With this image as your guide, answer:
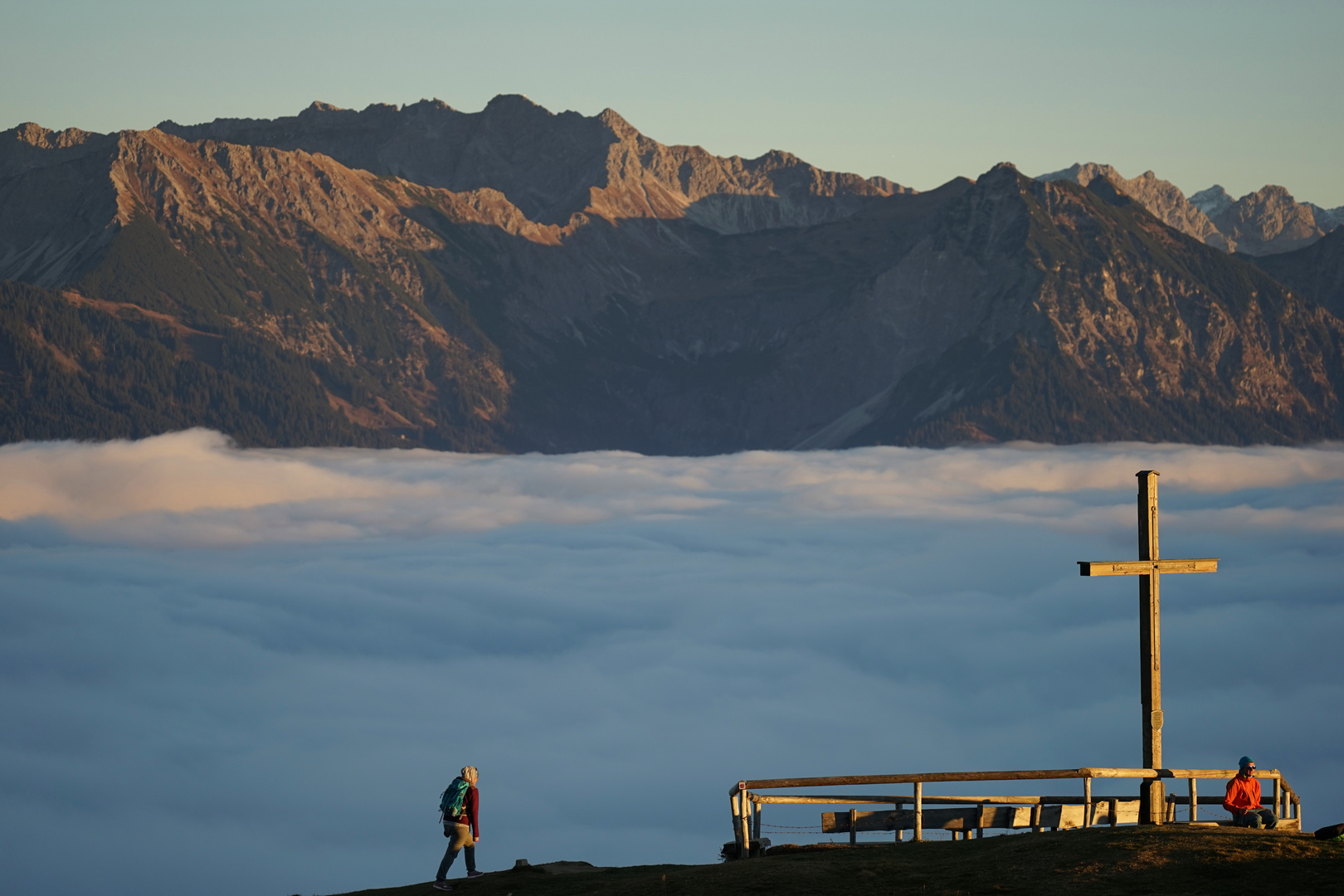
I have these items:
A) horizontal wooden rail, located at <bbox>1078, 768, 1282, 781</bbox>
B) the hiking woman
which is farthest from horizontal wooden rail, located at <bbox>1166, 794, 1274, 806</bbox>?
the hiking woman

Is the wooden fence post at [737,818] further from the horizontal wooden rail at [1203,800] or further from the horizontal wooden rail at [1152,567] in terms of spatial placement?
the horizontal wooden rail at [1203,800]

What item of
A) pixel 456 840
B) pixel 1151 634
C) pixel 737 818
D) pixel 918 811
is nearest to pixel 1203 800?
pixel 1151 634

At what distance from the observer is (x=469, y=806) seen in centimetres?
3950

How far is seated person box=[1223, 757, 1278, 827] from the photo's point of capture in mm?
38562

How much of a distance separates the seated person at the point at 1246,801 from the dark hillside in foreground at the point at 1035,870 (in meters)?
2.60

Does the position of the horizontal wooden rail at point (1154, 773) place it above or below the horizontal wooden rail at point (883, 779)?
above

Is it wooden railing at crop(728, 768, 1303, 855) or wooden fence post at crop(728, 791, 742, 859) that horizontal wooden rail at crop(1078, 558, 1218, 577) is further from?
wooden fence post at crop(728, 791, 742, 859)

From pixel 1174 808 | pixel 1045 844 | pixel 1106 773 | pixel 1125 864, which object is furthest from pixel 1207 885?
pixel 1174 808

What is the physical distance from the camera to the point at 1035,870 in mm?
34312

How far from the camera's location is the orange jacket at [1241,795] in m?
39.0

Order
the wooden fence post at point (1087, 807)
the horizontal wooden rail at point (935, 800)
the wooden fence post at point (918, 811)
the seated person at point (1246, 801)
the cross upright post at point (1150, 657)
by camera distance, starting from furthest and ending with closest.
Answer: the wooden fence post at point (1087, 807) < the horizontal wooden rail at point (935, 800) < the wooden fence post at point (918, 811) < the cross upright post at point (1150, 657) < the seated person at point (1246, 801)

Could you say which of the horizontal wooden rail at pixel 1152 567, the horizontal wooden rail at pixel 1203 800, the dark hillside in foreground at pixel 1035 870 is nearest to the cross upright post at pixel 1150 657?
the horizontal wooden rail at pixel 1152 567

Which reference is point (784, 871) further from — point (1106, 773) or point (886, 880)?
point (1106, 773)

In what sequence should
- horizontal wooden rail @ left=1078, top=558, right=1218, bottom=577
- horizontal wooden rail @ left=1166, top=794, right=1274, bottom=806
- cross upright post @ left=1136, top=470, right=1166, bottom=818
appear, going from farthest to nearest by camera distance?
horizontal wooden rail @ left=1166, top=794, right=1274, bottom=806
cross upright post @ left=1136, top=470, right=1166, bottom=818
horizontal wooden rail @ left=1078, top=558, right=1218, bottom=577
